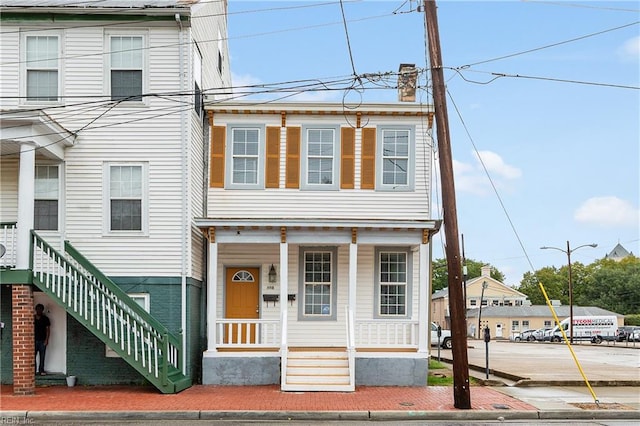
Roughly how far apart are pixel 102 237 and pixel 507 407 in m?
9.67

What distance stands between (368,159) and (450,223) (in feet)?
18.6

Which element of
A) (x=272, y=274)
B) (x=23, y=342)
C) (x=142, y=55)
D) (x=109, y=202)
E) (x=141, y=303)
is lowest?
(x=23, y=342)

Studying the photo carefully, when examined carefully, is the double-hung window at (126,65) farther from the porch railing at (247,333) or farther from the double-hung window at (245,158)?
the porch railing at (247,333)

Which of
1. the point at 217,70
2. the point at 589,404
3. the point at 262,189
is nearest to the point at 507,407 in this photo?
the point at 589,404

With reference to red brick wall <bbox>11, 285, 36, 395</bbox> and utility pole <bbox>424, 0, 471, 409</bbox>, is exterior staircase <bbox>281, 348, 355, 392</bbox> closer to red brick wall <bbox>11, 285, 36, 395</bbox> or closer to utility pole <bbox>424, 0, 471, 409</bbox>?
utility pole <bbox>424, 0, 471, 409</bbox>

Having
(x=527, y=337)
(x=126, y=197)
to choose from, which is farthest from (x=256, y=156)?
(x=527, y=337)

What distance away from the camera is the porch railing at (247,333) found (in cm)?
1720

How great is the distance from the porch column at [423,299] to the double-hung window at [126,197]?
6.71 m

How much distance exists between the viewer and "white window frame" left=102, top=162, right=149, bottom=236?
55.7 ft

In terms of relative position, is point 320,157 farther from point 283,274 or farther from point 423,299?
point 423,299

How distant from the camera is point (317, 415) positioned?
43.5 ft

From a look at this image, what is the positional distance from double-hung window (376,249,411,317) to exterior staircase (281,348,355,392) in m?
2.03

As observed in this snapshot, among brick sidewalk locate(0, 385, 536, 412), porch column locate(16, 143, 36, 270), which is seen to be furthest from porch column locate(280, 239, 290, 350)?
porch column locate(16, 143, 36, 270)

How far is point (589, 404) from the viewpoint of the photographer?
1477cm
